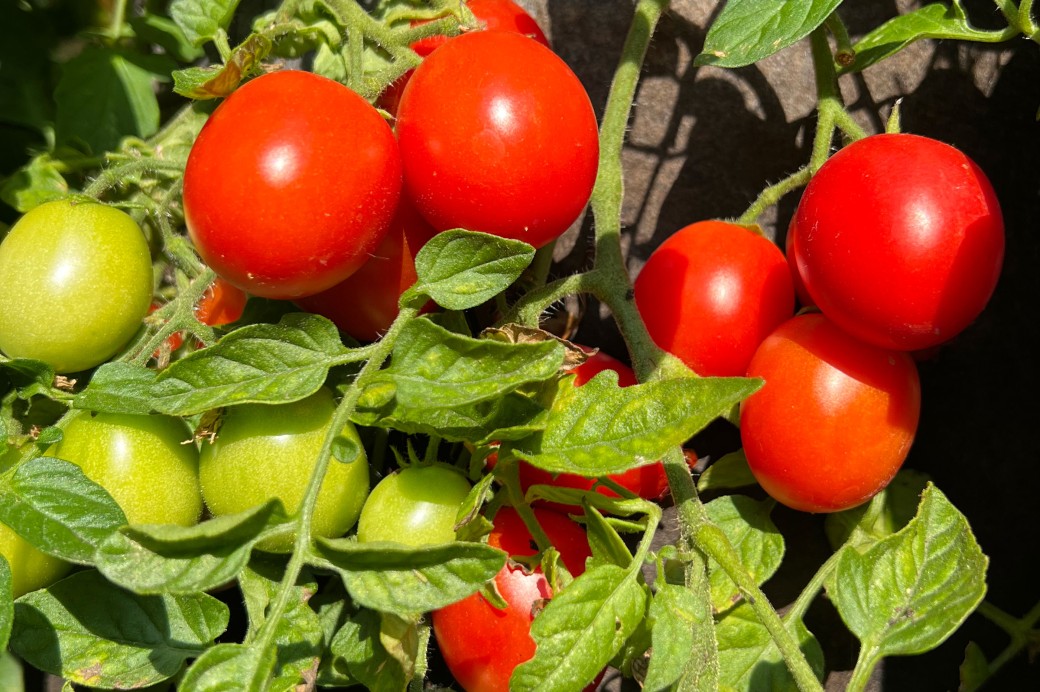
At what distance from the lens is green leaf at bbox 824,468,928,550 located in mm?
1130

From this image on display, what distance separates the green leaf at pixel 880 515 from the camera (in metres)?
1.13

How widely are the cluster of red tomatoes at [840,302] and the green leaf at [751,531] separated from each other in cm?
8

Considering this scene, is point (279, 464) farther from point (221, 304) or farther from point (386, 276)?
point (221, 304)

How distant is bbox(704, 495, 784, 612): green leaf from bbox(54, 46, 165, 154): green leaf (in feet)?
3.08

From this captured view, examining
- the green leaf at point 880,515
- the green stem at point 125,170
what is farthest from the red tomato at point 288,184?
the green leaf at point 880,515

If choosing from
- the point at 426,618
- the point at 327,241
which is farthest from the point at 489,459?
the point at 327,241

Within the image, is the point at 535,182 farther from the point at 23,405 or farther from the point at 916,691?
the point at 916,691

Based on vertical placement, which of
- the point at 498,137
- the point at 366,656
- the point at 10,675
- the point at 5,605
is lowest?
the point at 10,675

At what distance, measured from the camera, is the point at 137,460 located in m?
0.94

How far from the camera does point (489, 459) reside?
42.2 inches

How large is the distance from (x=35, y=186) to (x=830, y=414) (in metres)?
1.04

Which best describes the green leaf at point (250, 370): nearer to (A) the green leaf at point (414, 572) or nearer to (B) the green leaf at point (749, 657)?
(A) the green leaf at point (414, 572)

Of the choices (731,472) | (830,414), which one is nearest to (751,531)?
(731,472)

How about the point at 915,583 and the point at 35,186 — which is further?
the point at 35,186
